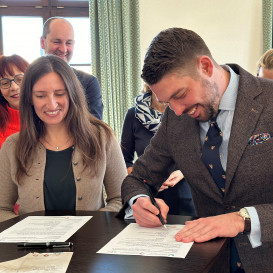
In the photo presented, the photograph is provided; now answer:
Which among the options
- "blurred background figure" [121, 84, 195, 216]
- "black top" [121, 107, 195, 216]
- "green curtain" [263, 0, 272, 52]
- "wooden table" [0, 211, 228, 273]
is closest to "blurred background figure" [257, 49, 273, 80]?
"blurred background figure" [121, 84, 195, 216]

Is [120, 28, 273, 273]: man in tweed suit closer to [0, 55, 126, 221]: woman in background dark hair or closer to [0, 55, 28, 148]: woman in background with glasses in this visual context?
[0, 55, 126, 221]: woman in background dark hair

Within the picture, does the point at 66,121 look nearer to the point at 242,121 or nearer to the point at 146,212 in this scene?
the point at 146,212

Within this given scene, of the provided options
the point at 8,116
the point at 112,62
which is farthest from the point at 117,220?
the point at 112,62

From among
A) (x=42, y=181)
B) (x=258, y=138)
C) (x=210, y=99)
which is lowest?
(x=42, y=181)

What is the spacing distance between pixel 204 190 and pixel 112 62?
3506 mm

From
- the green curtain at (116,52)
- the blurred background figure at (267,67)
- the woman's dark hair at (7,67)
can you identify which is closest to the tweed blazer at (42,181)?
the woman's dark hair at (7,67)

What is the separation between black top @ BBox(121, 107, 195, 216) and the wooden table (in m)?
1.10

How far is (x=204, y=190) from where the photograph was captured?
155cm

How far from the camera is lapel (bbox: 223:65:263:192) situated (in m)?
1.43

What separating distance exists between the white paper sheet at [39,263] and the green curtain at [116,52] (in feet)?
12.3

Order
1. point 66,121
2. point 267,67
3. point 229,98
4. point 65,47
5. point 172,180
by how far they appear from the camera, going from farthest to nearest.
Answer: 1. point 65,47
2. point 267,67
3. point 172,180
4. point 66,121
5. point 229,98

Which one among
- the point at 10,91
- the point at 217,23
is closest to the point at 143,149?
the point at 10,91

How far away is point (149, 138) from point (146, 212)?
4.38 ft

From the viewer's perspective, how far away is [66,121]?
7.07 ft
